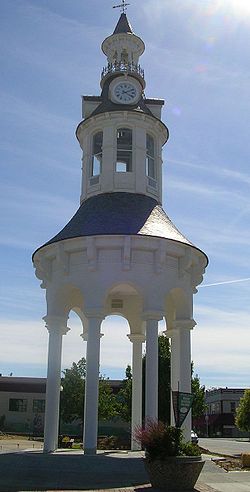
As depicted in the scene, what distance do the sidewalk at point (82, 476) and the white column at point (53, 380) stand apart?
11.5 feet

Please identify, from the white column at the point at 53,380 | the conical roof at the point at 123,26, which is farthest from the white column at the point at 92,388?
the conical roof at the point at 123,26

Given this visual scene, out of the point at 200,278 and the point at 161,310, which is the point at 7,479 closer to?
the point at 161,310

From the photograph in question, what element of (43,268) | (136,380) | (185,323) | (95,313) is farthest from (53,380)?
(185,323)

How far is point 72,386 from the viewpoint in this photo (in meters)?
58.1

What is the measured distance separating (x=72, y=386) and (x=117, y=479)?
41.0m

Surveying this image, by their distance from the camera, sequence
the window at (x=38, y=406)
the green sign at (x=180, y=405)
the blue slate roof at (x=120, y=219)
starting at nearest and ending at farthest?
the green sign at (x=180, y=405)
the blue slate roof at (x=120, y=219)
the window at (x=38, y=406)

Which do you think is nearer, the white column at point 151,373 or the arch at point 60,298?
the white column at point 151,373

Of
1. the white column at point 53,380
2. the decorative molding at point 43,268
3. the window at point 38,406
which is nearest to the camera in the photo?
the white column at point 53,380

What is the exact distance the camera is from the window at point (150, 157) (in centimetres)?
2764

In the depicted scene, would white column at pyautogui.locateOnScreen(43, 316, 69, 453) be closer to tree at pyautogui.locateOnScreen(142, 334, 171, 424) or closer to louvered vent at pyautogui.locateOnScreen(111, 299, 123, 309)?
louvered vent at pyautogui.locateOnScreen(111, 299, 123, 309)

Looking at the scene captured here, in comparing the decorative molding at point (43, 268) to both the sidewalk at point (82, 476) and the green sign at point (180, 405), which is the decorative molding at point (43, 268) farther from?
the green sign at point (180, 405)

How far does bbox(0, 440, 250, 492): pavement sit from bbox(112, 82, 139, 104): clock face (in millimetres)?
15859

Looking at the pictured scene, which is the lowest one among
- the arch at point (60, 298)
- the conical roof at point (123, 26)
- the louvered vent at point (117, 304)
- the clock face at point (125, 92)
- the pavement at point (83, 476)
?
the pavement at point (83, 476)

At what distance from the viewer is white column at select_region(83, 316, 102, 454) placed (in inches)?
846
